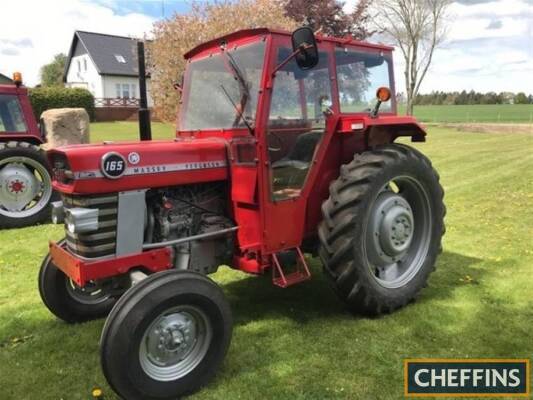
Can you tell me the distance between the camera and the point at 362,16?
1011 inches

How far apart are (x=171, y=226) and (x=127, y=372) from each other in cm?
111

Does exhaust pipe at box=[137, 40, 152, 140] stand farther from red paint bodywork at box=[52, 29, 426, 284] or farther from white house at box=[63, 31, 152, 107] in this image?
white house at box=[63, 31, 152, 107]

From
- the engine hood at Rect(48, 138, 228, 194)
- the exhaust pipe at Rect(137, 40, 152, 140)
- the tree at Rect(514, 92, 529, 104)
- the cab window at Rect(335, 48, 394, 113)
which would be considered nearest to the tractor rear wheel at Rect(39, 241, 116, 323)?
the engine hood at Rect(48, 138, 228, 194)

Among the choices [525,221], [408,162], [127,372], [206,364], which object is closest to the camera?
[127,372]

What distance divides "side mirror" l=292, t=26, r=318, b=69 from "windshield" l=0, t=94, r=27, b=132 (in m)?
6.38

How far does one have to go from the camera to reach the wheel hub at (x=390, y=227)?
13.0 ft

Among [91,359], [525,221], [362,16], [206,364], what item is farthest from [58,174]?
[362,16]

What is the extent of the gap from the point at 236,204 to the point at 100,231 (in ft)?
3.34

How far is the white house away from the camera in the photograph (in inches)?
1501

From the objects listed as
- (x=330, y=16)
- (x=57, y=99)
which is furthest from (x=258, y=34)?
(x=57, y=99)

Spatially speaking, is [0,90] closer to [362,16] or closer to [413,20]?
[362,16]

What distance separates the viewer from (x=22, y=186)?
7824 mm

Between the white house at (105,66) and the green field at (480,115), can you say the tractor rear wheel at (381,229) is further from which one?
the white house at (105,66)

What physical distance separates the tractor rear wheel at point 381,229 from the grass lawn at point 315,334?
25cm
